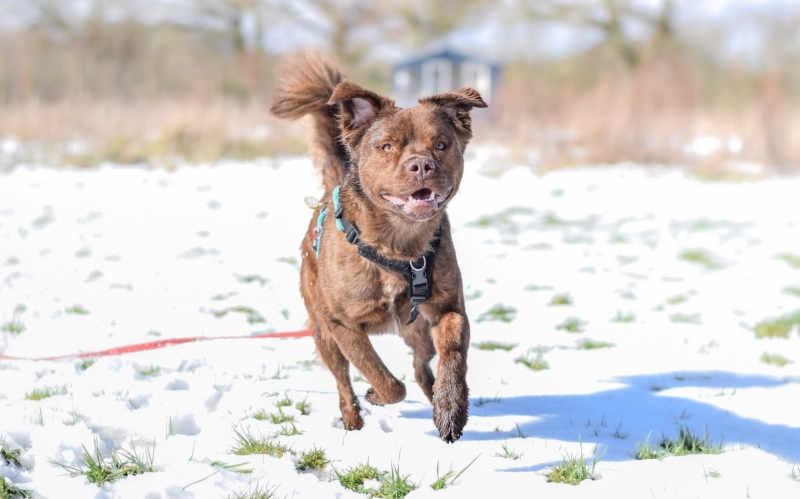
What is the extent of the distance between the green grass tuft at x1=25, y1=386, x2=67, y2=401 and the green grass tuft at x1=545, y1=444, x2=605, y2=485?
239cm

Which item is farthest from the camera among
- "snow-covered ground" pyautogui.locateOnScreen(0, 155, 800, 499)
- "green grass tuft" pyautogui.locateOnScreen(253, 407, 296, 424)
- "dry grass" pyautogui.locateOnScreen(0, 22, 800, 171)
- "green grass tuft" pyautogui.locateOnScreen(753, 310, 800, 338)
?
"dry grass" pyautogui.locateOnScreen(0, 22, 800, 171)

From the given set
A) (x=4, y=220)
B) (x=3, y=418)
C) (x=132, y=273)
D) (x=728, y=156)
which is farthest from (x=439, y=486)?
(x=728, y=156)

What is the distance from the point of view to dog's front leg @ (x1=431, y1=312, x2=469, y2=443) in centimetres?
296

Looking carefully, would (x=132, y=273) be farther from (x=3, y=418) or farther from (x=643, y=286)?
(x=643, y=286)

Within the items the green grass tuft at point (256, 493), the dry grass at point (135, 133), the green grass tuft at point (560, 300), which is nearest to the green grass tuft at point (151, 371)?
the green grass tuft at point (256, 493)

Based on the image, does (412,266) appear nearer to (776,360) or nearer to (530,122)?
(776,360)

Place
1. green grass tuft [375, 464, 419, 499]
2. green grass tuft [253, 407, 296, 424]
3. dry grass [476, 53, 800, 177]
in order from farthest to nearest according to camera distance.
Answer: dry grass [476, 53, 800, 177] < green grass tuft [253, 407, 296, 424] < green grass tuft [375, 464, 419, 499]

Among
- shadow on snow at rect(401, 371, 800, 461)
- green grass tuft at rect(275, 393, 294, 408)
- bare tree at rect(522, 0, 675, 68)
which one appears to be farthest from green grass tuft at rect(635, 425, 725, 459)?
bare tree at rect(522, 0, 675, 68)

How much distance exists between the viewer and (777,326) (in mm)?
5445

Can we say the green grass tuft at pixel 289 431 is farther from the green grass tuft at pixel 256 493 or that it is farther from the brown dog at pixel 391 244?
the green grass tuft at pixel 256 493

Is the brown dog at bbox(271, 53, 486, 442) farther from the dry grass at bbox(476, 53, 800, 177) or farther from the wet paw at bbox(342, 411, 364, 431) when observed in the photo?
Answer: the dry grass at bbox(476, 53, 800, 177)

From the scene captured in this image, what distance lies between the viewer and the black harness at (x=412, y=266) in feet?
10.8

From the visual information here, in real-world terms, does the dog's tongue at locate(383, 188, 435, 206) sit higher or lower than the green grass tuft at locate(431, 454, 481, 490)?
higher

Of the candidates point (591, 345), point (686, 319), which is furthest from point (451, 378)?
point (686, 319)
